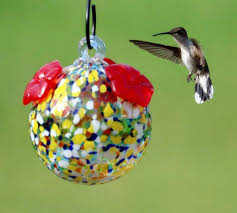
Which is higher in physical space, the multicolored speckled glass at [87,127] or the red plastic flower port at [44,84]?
the red plastic flower port at [44,84]

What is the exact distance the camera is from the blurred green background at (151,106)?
6926mm

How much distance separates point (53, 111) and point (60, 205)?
11.5 ft

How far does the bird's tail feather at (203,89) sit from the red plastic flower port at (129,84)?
37 cm

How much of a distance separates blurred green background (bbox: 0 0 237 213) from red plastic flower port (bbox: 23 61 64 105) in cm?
328

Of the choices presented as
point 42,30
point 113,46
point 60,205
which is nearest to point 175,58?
point 60,205

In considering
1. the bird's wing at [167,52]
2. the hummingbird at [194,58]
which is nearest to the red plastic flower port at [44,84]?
the hummingbird at [194,58]

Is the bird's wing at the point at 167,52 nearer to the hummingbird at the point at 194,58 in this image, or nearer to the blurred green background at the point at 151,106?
the hummingbird at the point at 194,58

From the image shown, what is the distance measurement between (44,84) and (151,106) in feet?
14.8

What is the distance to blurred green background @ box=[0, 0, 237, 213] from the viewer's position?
6926mm

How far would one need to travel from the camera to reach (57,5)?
992 cm

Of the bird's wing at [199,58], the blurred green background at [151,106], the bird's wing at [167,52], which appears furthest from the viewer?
the blurred green background at [151,106]

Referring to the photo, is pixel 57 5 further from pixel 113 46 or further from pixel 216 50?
pixel 216 50

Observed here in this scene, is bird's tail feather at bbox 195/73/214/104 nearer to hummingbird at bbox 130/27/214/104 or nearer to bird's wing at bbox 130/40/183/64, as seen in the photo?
hummingbird at bbox 130/27/214/104

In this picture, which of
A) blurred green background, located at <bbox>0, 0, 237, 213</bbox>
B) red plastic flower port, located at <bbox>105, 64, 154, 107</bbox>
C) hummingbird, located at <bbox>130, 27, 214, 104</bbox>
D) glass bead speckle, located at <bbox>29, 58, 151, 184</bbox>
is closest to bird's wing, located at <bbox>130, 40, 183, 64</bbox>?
hummingbird, located at <bbox>130, 27, 214, 104</bbox>
